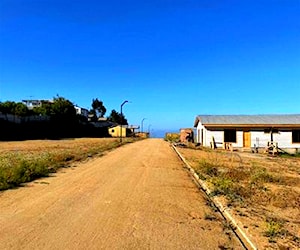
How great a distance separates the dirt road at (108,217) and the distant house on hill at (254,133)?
23081mm

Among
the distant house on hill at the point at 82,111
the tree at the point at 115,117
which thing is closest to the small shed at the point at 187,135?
the distant house on hill at the point at 82,111

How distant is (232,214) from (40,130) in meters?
61.1

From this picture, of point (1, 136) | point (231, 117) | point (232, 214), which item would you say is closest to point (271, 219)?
point (232, 214)

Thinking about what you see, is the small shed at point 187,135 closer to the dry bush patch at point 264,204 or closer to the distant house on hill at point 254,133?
the distant house on hill at point 254,133

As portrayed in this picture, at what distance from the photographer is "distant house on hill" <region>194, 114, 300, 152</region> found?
3272 cm

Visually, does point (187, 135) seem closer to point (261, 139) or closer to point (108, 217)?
point (261, 139)

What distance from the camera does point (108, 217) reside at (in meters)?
6.86

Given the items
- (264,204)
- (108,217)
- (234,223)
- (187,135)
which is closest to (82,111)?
(187,135)

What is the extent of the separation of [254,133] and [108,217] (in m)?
28.5

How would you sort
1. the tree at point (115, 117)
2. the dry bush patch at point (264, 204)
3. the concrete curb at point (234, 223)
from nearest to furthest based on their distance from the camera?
the concrete curb at point (234, 223), the dry bush patch at point (264, 204), the tree at point (115, 117)

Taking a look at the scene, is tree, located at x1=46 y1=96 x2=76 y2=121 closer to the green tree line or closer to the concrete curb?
the green tree line

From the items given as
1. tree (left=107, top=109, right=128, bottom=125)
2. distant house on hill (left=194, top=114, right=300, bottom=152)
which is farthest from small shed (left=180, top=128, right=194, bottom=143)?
tree (left=107, top=109, right=128, bottom=125)

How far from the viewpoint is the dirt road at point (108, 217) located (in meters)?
5.42

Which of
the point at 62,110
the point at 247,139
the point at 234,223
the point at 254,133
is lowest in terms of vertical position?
the point at 234,223
